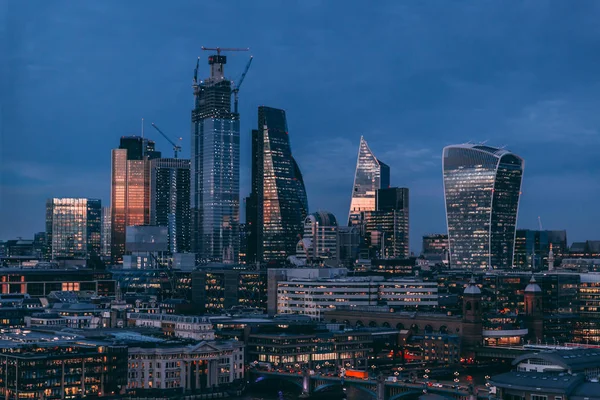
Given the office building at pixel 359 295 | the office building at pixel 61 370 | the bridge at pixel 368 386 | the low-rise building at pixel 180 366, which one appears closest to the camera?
the bridge at pixel 368 386

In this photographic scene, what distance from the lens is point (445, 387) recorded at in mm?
106000

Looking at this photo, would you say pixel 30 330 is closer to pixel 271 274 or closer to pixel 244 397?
pixel 244 397

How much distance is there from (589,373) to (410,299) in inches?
3333


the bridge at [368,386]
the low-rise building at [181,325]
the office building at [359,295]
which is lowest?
the bridge at [368,386]

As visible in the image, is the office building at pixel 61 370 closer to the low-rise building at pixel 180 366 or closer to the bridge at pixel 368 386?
the low-rise building at pixel 180 366

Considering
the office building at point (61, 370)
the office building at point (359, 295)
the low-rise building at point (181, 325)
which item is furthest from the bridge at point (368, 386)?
the office building at point (359, 295)

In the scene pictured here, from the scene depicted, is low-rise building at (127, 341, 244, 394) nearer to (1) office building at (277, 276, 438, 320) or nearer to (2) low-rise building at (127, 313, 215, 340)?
(2) low-rise building at (127, 313, 215, 340)

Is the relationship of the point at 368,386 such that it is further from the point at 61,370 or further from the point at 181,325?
the point at 181,325

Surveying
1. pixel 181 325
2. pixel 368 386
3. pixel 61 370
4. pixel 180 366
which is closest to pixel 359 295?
pixel 181 325

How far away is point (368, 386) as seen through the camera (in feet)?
372

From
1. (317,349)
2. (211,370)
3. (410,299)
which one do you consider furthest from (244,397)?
(410,299)

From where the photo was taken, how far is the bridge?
343 ft

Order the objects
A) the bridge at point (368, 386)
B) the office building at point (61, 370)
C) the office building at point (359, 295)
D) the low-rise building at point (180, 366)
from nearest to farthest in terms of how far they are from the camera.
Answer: the bridge at point (368, 386)
the office building at point (61, 370)
the low-rise building at point (180, 366)
the office building at point (359, 295)

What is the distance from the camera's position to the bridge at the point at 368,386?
104 meters
